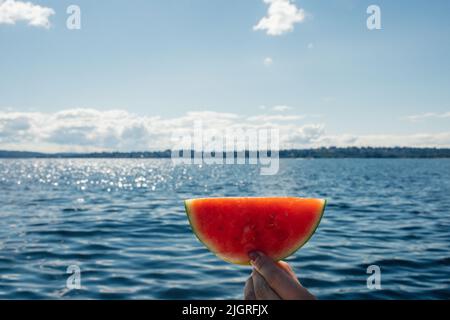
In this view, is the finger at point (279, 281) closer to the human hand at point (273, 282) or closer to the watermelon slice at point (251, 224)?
the human hand at point (273, 282)

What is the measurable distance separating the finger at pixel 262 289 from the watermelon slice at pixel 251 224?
0.10 m

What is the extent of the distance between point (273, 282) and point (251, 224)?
0.89 ft

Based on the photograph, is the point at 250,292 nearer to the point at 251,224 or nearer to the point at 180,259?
the point at 251,224

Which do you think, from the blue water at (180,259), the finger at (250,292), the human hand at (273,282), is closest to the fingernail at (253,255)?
the human hand at (273,282)

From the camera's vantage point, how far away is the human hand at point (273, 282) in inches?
62.6

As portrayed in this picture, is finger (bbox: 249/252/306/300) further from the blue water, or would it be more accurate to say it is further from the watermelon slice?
the blue water

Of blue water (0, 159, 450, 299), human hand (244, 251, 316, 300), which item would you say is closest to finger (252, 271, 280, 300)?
human hand (244, 251, 316, 300)

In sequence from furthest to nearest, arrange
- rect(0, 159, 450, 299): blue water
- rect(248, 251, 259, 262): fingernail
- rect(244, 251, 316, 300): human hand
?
1. rect(0, 159, 450, 299): blue water
2. rect(248, 251, 259, 262): fingernail
3. rect(244, 251, 316, 300): human hand

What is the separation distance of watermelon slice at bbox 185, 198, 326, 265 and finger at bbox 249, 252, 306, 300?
0.14 metres

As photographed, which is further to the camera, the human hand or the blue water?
A: the blue water

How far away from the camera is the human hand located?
159 cm

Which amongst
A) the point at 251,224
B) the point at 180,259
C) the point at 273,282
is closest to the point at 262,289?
the point at 273,282

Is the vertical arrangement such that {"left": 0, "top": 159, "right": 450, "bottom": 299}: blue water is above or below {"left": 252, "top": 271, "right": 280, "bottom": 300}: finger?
below

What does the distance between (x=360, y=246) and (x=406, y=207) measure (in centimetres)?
1178
